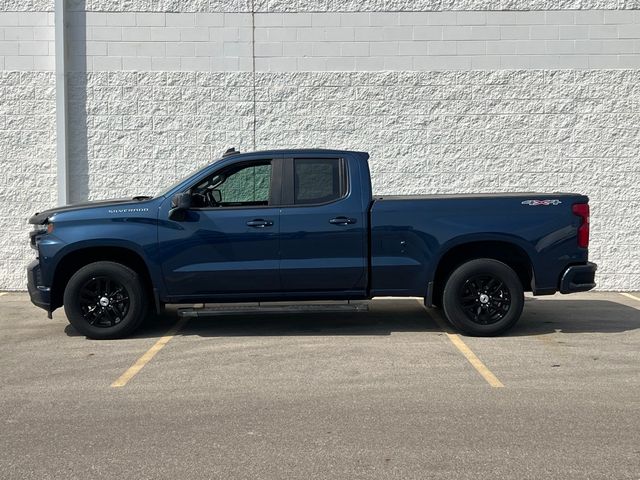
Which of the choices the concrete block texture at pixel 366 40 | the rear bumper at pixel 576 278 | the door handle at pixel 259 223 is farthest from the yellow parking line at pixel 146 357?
the concrete block texture at pixel 366 40

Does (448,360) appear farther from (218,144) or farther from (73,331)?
(218,144)

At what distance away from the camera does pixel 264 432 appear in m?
5.55

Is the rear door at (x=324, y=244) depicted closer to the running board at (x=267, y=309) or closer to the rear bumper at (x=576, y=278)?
the running board at (x=267, y=309)

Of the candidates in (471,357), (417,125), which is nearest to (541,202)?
(471,357)

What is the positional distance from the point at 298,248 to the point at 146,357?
2.00 metres

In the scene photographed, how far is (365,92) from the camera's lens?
41.1 ft

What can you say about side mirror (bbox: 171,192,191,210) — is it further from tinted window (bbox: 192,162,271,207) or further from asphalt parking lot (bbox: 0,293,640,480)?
asphalt parking lot (bbox: 0,293,640,480)

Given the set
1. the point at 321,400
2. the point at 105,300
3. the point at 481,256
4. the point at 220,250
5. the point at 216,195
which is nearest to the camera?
the point at 321,400

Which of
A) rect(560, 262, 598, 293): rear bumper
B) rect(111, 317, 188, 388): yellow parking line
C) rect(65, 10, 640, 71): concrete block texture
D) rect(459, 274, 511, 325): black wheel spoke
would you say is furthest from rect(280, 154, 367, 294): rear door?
rect(65, 10, 640, 71): concrete block texture

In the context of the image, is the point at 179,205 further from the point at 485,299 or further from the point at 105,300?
the point at 485,299

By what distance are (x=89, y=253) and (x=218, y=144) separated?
4.38 meters

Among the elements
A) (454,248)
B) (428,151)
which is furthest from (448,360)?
(428,151)

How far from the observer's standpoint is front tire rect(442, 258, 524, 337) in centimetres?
861

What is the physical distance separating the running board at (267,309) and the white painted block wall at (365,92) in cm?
438
